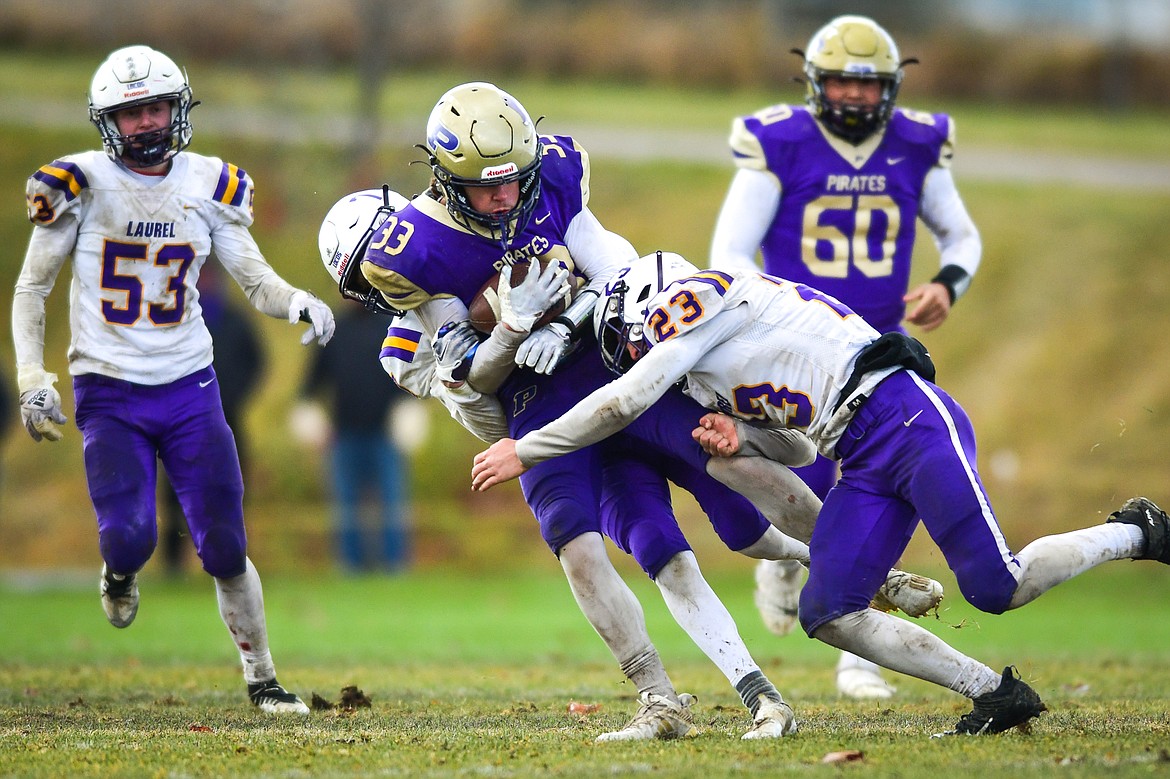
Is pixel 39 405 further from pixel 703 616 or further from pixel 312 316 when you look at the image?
pixel 703 616

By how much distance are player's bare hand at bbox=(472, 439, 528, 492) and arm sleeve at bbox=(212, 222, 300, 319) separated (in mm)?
1543

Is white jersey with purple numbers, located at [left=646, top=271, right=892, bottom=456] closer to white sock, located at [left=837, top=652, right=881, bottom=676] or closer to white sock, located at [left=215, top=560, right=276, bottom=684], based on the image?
white sock, located at [left=837, top=652, right=881, bottom=676]

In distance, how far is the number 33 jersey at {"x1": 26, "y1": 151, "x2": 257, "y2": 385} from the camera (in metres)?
5.74

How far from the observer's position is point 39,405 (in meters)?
5.59

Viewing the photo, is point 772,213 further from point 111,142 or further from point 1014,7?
point 1014,7

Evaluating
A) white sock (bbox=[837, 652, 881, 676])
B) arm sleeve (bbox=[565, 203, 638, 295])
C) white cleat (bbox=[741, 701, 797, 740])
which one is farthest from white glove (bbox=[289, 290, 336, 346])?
white sock (bbox=[837, 652, 881, 676])

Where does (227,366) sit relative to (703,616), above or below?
above

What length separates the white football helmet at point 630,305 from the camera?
495cm

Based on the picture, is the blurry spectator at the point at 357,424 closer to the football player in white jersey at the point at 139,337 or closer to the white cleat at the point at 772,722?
the football player in white jersey at the point at 139,337

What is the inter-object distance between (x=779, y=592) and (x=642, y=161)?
40.7ft

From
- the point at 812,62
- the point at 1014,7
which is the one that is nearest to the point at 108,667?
the point at 812,62

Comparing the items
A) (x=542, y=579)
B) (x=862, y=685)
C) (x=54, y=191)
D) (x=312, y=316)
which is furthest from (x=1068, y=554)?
(x=542, y=579)

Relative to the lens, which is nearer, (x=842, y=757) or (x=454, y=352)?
(x=842, y=757)

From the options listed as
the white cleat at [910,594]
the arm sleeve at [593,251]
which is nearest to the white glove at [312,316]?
the arm sleeve at [593,251]
